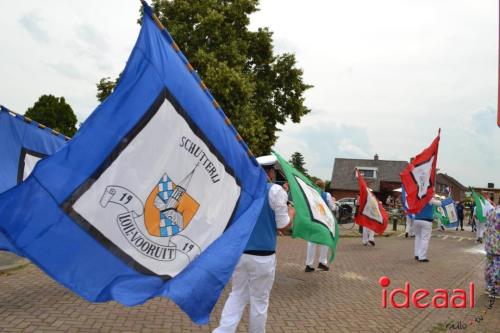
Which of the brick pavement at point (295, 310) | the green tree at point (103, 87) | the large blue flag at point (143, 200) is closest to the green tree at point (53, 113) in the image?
the green tree at point (103, 87)

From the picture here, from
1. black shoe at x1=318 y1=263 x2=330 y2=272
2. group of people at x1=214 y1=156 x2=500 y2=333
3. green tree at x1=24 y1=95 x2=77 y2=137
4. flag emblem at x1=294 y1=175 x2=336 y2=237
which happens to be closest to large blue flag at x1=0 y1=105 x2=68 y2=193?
group of people at x1=214 y1=156 x2=500 y2=333

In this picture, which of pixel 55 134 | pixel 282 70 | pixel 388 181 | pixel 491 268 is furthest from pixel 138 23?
pixel 388 181

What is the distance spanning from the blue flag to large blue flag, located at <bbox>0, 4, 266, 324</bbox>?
7.84ft

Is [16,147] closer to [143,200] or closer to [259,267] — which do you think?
[143,200]

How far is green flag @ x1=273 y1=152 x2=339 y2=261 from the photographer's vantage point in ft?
14.1

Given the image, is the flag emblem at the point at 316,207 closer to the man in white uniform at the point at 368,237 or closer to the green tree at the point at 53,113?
the man in white uniform at the point at 368,237

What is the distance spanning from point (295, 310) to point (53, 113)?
38.9m

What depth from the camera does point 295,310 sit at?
5.98 metres

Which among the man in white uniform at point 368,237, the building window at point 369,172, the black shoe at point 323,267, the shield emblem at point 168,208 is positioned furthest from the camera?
the building window at point 369,172

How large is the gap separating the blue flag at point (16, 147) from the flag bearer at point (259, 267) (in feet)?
9.00

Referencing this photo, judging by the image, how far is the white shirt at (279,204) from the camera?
3.96 metres

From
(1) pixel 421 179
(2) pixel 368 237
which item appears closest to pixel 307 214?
(1) pixel 421 179

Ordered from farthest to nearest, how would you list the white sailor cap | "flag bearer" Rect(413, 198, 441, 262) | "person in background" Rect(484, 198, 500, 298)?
"flag bearer" Rect(413, 198, 441, 262) → "person in background" Rect(484, 198, 500, 298) → the white sailor cap

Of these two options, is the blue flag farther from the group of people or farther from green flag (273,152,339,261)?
green flag (273,152,339,261)
